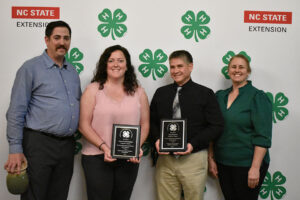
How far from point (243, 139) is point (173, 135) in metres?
0.55

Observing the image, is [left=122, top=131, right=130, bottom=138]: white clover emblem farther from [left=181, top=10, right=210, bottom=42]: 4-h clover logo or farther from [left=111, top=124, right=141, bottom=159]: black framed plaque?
[left=181, top=10, right=210, bottom=42]: 4-h clover logo

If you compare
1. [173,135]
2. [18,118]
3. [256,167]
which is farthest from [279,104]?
[18,118]

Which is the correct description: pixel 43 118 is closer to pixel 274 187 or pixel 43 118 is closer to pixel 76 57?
pixel 76 57

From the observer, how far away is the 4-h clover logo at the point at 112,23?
2.29m

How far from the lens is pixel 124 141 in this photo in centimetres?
170

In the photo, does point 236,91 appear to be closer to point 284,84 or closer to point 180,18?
point 284,84

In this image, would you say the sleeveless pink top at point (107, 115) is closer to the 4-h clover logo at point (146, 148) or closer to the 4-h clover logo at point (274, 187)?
the 4-h clover logo at point (146, 148)

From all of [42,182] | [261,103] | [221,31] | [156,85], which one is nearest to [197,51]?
[221,31]

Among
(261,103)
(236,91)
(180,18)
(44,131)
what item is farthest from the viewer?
(180,18)

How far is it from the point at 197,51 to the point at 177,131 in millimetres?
918

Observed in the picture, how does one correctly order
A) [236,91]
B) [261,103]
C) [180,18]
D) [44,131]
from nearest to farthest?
[44,131] → [261,103] → [236,91] → [180,18]

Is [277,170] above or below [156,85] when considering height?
below

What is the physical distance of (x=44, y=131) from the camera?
169cm

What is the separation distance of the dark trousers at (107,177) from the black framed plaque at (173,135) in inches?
12.0
